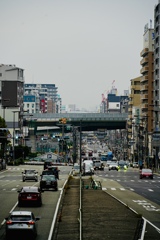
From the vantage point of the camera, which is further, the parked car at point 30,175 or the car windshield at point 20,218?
the parked car at point 30,175

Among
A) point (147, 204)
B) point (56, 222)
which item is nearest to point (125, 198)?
point (147, 204)

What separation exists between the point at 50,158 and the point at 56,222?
367ft

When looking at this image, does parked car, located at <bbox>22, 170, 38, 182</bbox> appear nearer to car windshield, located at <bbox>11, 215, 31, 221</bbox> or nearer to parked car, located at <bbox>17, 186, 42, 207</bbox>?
parked car, located at <bbox>17, 186, 42, 207</bbox>

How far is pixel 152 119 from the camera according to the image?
564ft

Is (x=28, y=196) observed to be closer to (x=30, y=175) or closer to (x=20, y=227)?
(x=20, y=227)

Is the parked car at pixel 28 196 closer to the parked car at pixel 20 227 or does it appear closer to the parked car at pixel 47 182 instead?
the parked car at pixel 20 227

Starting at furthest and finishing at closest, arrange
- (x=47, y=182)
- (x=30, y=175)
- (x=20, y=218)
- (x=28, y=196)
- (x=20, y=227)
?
(x=30, y=175), (x=47, y=182), (x=28, y=196), (x=20, y=218), (x=20, y=227)

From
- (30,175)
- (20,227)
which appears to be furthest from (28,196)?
(30,175)

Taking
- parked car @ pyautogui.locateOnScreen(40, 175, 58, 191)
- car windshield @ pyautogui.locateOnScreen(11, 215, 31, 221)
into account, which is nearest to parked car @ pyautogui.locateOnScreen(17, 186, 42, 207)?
car windshield @ pyautogui.locateOnScreen(11, 215, 31, 221)

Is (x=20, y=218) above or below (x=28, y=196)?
below

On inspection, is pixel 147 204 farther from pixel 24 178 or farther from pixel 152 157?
pixel 152 157

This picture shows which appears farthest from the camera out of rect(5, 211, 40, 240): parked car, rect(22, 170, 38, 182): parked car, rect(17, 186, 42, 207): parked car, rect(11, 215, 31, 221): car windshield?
rect(22, 170, 38, 182): parked car

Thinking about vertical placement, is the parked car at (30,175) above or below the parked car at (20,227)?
above

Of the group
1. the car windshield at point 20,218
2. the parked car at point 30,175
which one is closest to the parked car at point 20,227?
the car windshield at point 20,218
